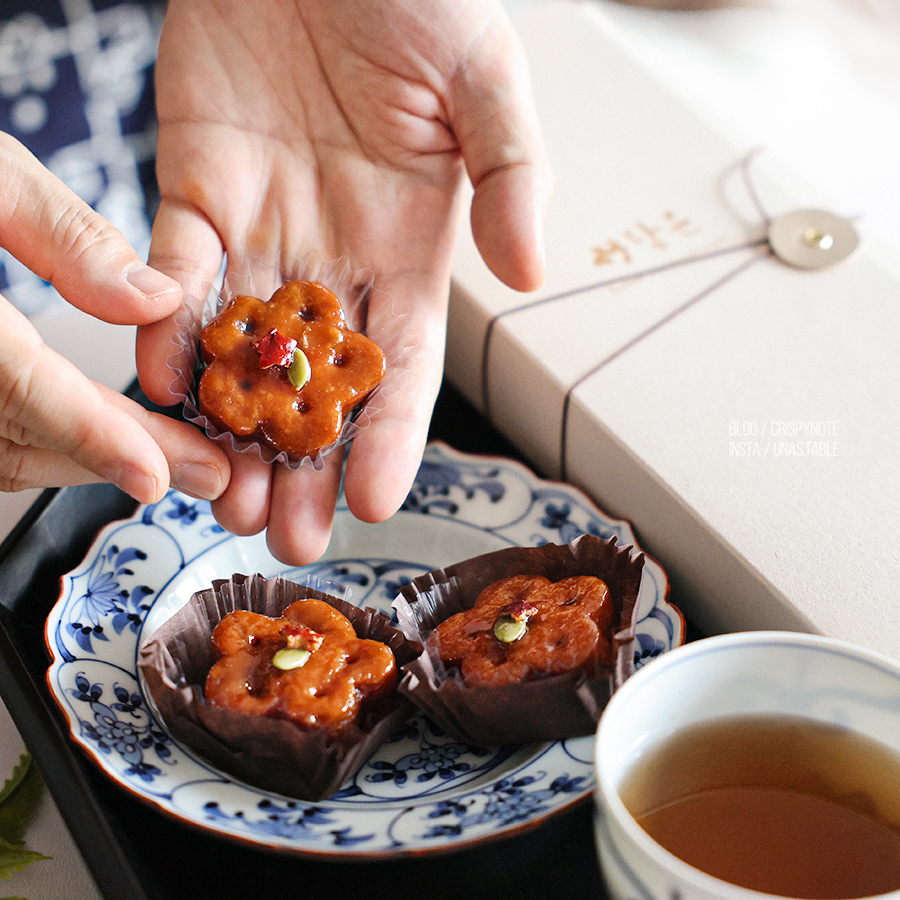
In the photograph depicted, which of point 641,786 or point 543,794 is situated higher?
point 641,786

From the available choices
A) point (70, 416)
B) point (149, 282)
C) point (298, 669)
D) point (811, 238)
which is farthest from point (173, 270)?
point (811, 238)

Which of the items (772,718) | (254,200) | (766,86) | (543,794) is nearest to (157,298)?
(254,200)

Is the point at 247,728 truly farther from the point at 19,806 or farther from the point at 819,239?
the point at 819,239

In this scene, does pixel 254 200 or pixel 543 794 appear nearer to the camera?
pixel 543 794

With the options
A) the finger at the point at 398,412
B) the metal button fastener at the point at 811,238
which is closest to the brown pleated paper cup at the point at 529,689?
the finger at the point at 398,412

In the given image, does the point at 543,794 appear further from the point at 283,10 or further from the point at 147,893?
the point at 283,10

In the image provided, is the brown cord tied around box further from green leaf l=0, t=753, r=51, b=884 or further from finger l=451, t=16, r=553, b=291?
green leaf l=0, t=753, r=51, b=884
